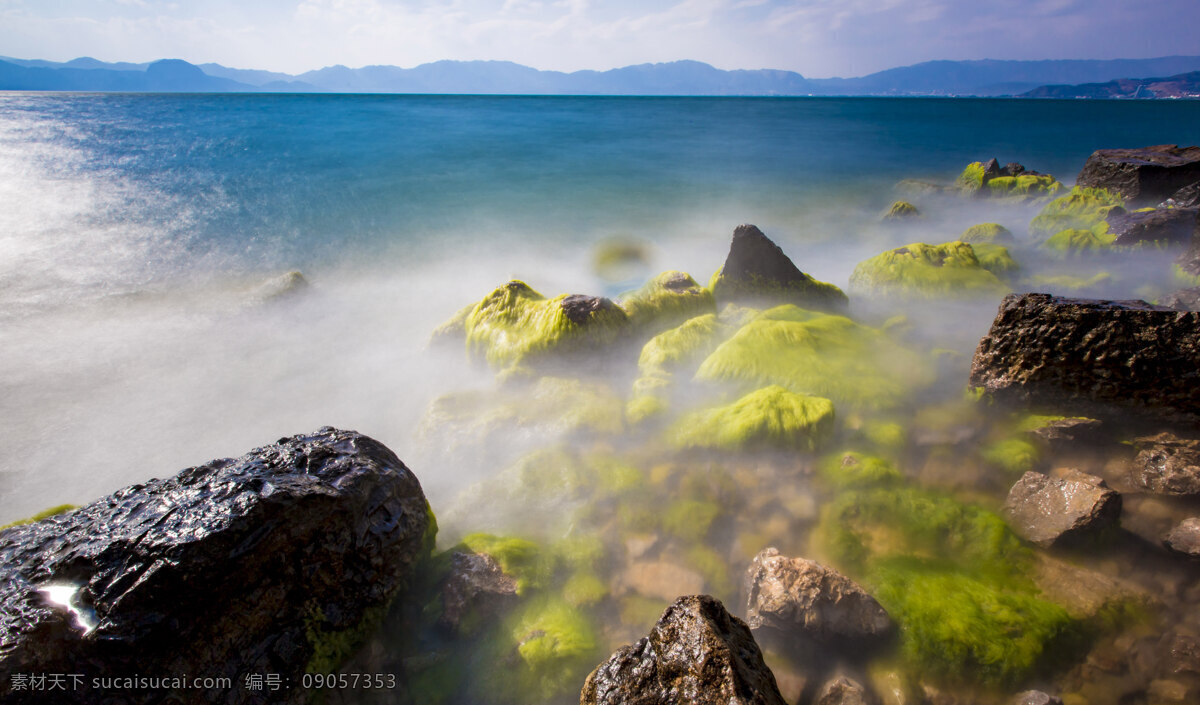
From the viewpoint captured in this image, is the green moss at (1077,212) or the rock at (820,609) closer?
the rock at (820,609)

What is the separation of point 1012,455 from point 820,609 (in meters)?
3.19

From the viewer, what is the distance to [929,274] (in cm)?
939

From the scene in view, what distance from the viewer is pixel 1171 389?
483cm

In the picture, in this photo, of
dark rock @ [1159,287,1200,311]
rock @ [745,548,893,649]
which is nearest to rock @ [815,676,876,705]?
rock @ [745,548,893,649]

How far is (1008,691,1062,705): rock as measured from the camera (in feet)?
10.5

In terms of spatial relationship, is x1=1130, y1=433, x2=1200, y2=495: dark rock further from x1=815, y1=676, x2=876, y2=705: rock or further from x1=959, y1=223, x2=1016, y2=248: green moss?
x1=959, y1=223, x2=1016, y2=248: green moss

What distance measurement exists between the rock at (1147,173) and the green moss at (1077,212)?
1.17 feet

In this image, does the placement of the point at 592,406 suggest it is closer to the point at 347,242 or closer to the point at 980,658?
the point at 980,658

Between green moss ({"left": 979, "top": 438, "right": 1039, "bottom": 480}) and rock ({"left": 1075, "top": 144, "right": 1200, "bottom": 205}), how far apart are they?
13.8 meters

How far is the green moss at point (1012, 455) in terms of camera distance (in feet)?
16.5

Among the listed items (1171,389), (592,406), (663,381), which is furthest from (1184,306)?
(592,406)

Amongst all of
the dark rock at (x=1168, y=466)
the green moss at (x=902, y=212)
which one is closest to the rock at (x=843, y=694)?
the dark rock at (x=1168, y=466)

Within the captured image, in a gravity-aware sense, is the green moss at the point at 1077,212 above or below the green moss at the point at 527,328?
above

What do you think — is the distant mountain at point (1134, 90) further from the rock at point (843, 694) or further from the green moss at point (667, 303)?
the rock at point (843, 694)
